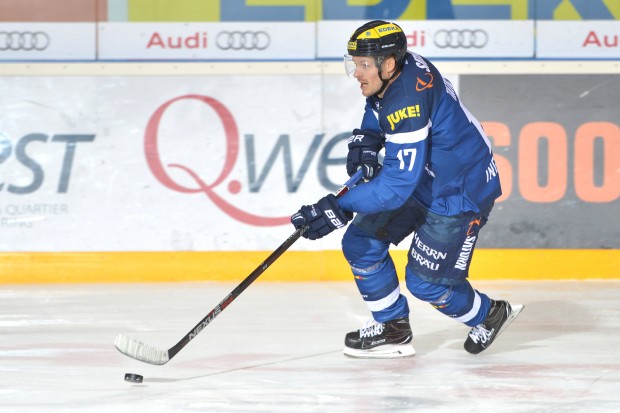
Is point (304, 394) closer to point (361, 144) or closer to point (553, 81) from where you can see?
point (361, 144)

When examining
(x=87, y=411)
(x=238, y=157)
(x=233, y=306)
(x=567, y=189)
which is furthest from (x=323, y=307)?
(x=87, y=411)

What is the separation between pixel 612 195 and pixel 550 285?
29.4 inches

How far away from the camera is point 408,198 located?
402cm

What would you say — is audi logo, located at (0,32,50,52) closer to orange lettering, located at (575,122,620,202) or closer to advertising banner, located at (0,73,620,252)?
advertising banner, located at (0,73,620,252)

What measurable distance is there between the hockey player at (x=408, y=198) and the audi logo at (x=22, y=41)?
3094 millimetres

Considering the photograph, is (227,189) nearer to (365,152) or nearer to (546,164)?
(546,164)

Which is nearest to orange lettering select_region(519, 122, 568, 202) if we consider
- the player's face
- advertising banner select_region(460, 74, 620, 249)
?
advertising banner select_region(460, 74, 620, 249)

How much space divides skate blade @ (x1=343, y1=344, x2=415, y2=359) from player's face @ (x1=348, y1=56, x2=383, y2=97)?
3.13 feet

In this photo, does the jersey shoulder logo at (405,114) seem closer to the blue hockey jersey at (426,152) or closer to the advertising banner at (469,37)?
the blue hockey jersey at (426,152)

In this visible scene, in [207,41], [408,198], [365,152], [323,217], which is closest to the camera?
[323,217]

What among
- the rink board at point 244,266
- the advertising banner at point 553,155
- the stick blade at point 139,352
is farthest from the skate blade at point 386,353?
the advertising banner at point 553,155

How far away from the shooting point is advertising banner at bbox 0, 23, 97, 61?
22.0ft

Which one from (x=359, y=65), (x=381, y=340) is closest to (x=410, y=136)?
(x=359, y=65)

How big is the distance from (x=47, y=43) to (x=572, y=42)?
10.2ft
